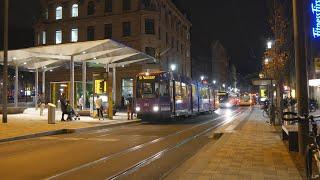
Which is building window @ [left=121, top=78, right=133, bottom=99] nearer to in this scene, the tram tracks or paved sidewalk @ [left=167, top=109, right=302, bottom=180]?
the tram tracks

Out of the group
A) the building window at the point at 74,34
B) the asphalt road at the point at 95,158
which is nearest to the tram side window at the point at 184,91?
the asphalt road at the point at 95,158

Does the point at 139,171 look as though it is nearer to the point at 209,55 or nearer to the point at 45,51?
the point at 45,51

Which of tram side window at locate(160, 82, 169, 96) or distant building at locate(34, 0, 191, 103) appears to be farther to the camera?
distant building at locate(34, 0, 191, 103)

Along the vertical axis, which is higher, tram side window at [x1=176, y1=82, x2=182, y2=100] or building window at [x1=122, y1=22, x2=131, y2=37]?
building window at [x1=122, y1=22, x2=131, y2=37]

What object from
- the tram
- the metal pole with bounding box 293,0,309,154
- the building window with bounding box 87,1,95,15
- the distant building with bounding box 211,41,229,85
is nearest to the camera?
the metal pole with bounding box 293,0,309,154

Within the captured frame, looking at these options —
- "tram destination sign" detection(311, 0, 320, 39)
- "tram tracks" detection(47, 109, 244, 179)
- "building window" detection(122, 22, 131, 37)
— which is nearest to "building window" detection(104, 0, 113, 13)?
"building window" detection(122, 22, 131, 37)

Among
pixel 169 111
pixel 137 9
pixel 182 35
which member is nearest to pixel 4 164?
pixel 169 111

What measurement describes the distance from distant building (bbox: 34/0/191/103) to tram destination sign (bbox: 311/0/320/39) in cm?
1958

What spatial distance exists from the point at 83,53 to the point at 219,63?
114877mm

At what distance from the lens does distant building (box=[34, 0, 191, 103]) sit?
60969 mm

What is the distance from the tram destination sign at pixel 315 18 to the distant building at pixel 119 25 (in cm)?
1958

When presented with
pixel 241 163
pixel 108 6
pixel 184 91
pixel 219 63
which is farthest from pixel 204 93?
pixel 219 63

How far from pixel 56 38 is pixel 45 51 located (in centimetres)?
3608

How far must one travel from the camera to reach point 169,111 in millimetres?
31406
